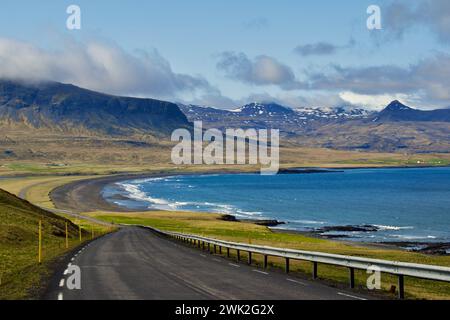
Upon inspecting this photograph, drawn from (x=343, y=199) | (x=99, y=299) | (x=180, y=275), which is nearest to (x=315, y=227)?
(x=343, y=199)

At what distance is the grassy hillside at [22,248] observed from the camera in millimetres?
21250

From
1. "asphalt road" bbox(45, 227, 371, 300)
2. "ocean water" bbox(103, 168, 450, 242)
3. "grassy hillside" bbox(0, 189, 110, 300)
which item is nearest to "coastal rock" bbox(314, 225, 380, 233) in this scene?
"ocean water" bbox(103, 168, 450, 242)

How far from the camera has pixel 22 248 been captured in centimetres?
4041

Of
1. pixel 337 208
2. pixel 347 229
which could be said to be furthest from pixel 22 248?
pixel 337 208

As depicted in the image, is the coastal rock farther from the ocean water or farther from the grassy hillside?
the grassy hillside

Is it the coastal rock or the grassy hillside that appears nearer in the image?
the grassy hillside

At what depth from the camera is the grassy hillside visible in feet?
69.7

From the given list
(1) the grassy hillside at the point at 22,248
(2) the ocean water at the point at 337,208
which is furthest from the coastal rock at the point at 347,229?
(1) the grassy hillside at the point at 22,248

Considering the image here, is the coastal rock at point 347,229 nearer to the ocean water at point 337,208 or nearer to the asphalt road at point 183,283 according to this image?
the ocean water at point 337,208

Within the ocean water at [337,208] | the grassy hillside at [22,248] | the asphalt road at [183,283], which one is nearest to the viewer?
the asphalt road at [183,283]

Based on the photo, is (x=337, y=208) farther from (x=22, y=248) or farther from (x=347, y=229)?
(x=22, y=248)
